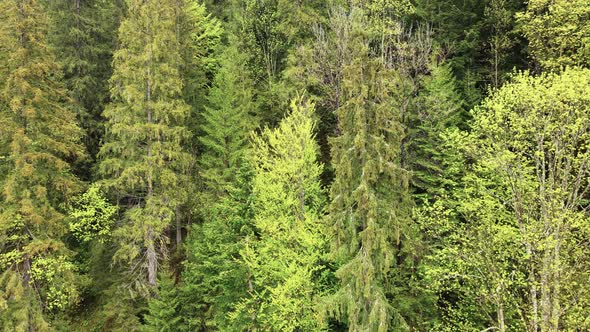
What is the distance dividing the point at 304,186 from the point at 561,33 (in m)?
16.3

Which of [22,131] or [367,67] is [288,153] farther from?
[22,131]

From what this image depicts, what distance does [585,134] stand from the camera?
15.0 metres

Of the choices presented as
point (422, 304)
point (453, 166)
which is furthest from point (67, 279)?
point (453, 166)

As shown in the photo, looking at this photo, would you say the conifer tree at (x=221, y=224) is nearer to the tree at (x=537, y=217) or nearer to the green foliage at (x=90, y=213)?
the green foliage at (x=90, y=213)

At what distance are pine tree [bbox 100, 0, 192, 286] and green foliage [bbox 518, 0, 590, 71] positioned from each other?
20.2 metres

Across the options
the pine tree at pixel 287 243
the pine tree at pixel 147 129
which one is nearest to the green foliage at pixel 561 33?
the pine tree at pixel 287 243

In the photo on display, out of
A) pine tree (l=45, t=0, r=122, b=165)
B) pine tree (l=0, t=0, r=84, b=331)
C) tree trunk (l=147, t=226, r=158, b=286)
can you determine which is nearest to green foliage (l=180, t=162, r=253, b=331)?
tree trunk (l=147, t=226, r=158, b=286)

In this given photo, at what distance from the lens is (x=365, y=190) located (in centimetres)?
1421

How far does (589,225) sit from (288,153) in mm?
12391

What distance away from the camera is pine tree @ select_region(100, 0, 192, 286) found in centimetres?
2216

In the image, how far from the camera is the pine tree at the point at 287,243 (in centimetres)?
1789

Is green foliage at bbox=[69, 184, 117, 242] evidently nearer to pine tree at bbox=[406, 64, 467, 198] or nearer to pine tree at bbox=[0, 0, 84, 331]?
pine tree at bbox=[0, 0, 84, 331]

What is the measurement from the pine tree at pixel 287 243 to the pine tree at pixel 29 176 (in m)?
9.35

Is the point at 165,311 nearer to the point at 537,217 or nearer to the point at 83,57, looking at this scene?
the point at 537,217
